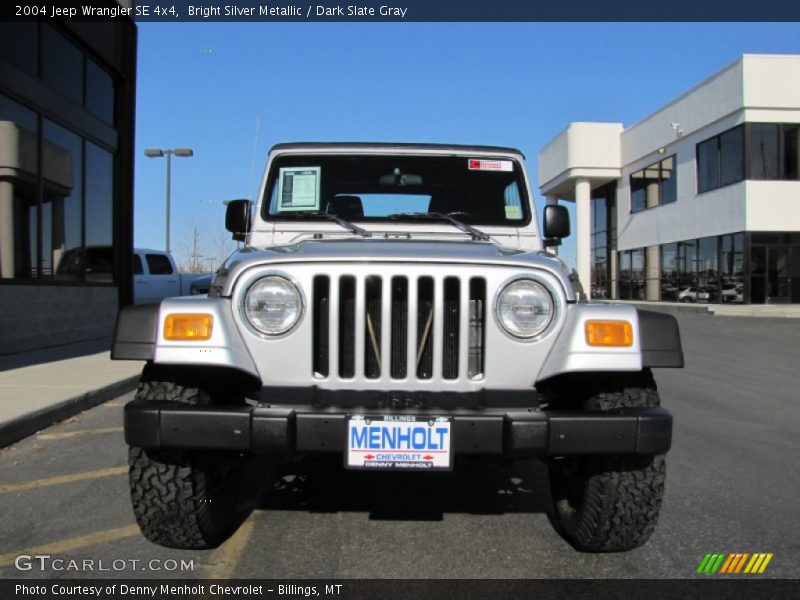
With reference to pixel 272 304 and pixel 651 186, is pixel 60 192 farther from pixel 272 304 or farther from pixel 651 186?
pixel 651 186

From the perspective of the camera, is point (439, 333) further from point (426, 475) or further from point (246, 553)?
point (426, 475)

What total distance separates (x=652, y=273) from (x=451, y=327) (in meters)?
27.4

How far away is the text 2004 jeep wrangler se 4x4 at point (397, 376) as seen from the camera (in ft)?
8.50

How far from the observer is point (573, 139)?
100ft

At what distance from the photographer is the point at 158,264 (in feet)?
54.0

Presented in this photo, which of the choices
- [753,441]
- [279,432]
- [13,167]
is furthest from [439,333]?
[13,167]

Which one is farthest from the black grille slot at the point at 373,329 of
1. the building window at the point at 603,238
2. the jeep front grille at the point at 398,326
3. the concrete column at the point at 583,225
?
the building window at the point at 603,238

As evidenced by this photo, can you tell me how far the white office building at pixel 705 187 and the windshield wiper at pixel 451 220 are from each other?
1997 cm

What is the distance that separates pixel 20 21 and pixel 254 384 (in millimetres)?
Answer: 9253

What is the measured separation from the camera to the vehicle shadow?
371 cm

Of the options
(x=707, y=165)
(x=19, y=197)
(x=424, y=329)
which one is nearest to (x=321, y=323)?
(x=424, y=329)

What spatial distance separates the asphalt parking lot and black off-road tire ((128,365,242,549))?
0.52 ft

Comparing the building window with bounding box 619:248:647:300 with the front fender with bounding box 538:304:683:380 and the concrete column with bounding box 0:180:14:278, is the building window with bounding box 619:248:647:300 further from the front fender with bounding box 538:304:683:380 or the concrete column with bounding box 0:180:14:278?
the front fender with bounding box 538:304:683:380

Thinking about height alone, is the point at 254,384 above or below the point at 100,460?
above
